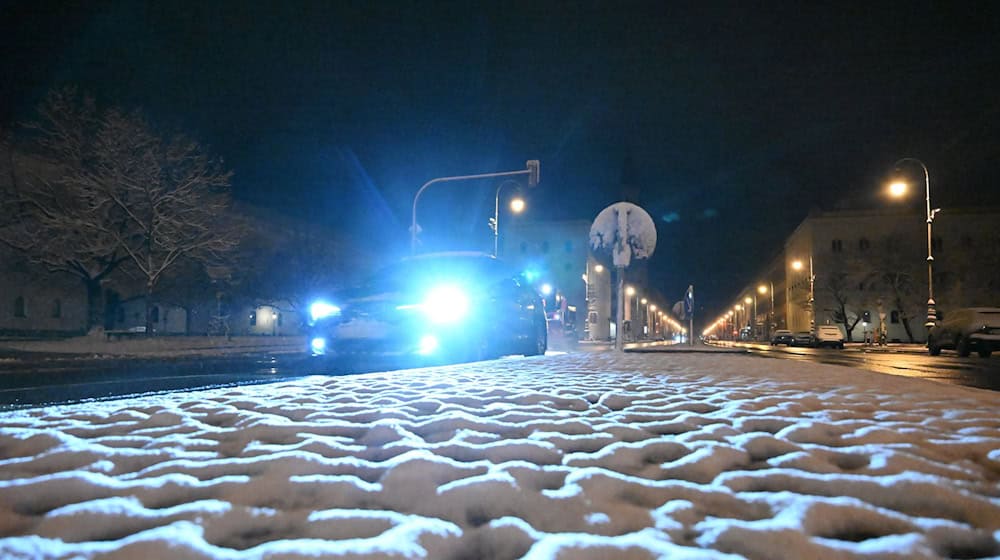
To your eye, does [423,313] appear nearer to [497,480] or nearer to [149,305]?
[497,480]

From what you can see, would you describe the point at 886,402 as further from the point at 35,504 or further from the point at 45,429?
the point at 45,429

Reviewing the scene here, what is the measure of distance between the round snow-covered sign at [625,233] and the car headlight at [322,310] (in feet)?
23.5

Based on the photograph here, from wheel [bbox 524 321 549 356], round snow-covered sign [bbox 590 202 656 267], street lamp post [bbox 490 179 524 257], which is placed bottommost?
wheel [bbox 524 321 549 356]

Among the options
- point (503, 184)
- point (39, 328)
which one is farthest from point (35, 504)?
point (39, 328)

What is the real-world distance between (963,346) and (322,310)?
20.7m

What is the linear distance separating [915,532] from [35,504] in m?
2.72

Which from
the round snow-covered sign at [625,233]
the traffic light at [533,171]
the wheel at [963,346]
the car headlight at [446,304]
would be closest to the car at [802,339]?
the wheel at [963,346]

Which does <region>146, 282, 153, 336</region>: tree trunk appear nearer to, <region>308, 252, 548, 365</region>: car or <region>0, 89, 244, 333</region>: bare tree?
<region>0, 89, 244, 333</region>: bare tree

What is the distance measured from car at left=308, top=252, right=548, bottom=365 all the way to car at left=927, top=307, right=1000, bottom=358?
16.8 metres

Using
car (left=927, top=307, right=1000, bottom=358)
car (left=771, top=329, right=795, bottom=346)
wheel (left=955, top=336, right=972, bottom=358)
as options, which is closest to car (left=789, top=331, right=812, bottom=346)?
car (left=771, top=329, right=795, bottom=346)

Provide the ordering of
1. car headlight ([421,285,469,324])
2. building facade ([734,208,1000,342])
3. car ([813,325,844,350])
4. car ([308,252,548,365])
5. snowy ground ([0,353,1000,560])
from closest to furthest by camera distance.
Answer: snowy ground ([0,353,1000,560]) → car ([308,252,548,365]) → car headlight ([421,285,469,324]) → car ([813,325,844,350]) → building facade ([734,208,1000,342])

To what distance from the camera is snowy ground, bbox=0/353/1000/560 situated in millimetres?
1664

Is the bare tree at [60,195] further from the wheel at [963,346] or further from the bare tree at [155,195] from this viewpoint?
the wheel at [963,346]

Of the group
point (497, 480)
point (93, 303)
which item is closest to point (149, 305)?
point (93, 303)
